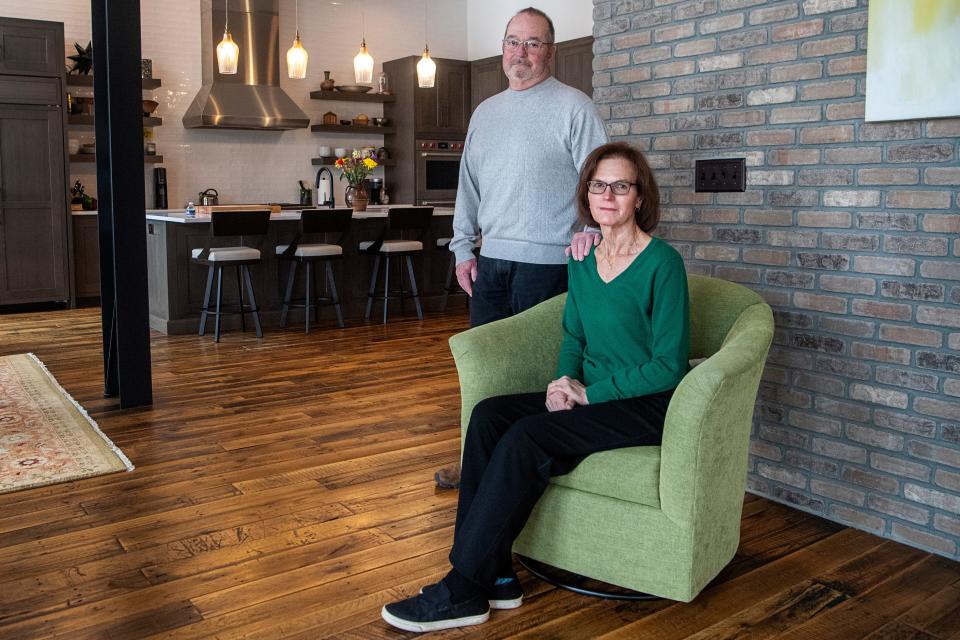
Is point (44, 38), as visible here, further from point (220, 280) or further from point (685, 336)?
point (685, 336)

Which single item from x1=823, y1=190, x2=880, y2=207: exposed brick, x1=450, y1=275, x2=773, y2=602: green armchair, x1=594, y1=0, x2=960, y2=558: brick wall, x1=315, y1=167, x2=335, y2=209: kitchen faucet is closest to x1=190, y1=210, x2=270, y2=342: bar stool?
x1=315, y1=167, x2=335, y2=209: kitchen faucet

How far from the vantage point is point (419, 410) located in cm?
466

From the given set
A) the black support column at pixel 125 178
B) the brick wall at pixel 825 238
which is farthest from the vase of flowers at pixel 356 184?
the brick wall at pixel 825 238

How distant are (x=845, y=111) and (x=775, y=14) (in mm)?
430

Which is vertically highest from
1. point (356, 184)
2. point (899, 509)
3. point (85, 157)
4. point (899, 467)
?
point (85, 157)

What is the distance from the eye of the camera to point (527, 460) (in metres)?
2.38

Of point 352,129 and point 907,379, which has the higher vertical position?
point 352,129

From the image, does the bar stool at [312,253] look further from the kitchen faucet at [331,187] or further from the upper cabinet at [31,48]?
the upper cabinet at [31,48]

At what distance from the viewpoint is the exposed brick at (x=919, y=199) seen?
8.90 feet

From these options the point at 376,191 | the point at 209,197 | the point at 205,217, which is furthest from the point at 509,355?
the point at 376,191

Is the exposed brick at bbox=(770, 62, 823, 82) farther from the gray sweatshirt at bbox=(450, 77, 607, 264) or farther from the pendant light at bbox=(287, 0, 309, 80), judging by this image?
the pendant light at bbox=(287, 0, 309, 80)

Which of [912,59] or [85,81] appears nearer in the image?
[912,59]

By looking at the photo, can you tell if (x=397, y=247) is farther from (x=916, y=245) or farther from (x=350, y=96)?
(x=916, y=245)

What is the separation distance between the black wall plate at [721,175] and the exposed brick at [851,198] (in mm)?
333
